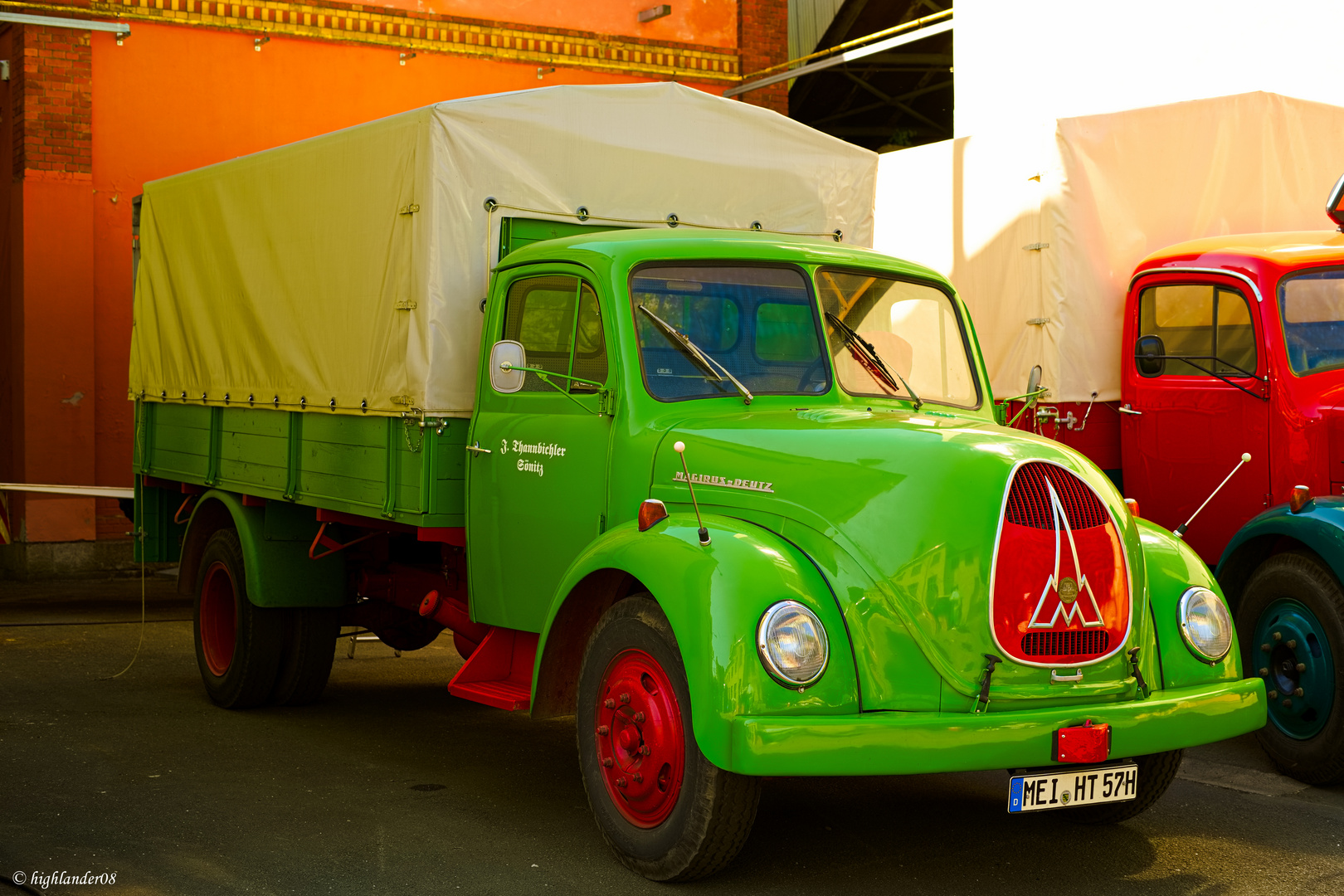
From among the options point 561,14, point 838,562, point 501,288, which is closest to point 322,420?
point 501,288

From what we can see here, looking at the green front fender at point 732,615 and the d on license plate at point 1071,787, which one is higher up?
the green front fender at point 732,615

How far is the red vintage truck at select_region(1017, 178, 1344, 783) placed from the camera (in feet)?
20.9

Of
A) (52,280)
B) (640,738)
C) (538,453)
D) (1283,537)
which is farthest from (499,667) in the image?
(52,280)

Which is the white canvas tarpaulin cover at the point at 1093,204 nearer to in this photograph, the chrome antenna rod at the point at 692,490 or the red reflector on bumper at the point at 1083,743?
the chrome antenna rod at the point at 692,490

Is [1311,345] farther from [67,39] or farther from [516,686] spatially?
[67,39]

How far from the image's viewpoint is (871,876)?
5.00 meters

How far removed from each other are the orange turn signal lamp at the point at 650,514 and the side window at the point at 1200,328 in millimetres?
3461

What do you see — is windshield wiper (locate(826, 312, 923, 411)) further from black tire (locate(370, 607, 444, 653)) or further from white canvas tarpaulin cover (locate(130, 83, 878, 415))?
black tire (locate(370, 607, 444, 653))

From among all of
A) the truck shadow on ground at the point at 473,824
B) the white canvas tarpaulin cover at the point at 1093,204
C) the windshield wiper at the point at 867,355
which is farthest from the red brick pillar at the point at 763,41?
the windshield wiper at the point at 867,355

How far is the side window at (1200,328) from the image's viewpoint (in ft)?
24.2

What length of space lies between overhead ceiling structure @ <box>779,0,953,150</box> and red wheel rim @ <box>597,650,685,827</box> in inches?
565

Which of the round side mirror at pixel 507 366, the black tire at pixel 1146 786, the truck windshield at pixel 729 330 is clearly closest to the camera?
the black tire at pixel 1146 786

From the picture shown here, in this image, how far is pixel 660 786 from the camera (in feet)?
15.8

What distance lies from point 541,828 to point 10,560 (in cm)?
1016
